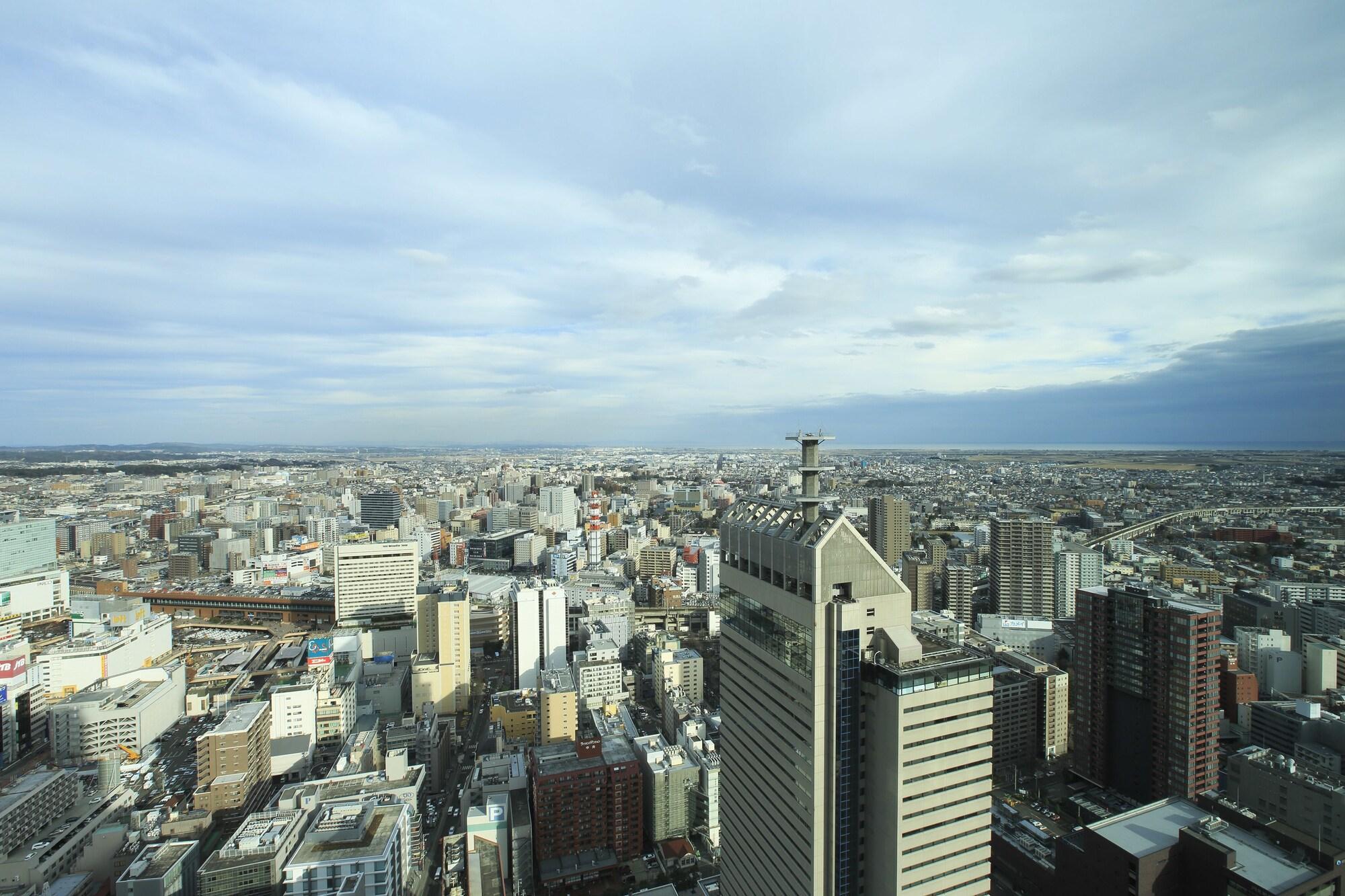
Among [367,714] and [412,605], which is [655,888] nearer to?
[367,714]

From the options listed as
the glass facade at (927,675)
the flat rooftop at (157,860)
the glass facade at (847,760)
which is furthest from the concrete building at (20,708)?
the glass facade at (927,675)

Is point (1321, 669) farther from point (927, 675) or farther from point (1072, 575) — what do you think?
point (927, 675)

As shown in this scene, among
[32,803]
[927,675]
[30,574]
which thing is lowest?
[32,803]

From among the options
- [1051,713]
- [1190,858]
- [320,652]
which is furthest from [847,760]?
[320,652]

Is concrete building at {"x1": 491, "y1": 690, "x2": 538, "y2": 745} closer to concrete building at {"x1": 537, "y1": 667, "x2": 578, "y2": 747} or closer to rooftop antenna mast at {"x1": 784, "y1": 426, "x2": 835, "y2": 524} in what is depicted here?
concrete building at {"x1": 537, "y1": 667, "x2": 578, "y2": 747}

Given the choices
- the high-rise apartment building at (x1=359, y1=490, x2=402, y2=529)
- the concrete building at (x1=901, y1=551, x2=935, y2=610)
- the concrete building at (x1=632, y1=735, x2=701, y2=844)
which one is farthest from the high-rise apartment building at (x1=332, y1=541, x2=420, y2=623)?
the high-rise apartment building at (x1=359, y1=490, x2=402, y2=529)

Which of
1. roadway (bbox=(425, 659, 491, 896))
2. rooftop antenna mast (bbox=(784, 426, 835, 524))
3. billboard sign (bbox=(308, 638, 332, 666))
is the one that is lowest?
roadway (bbox=(425, 659, 491, 896))

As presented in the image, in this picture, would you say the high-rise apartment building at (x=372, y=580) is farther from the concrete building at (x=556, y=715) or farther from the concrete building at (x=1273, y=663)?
the concrete building at (x=1273, y=663)
